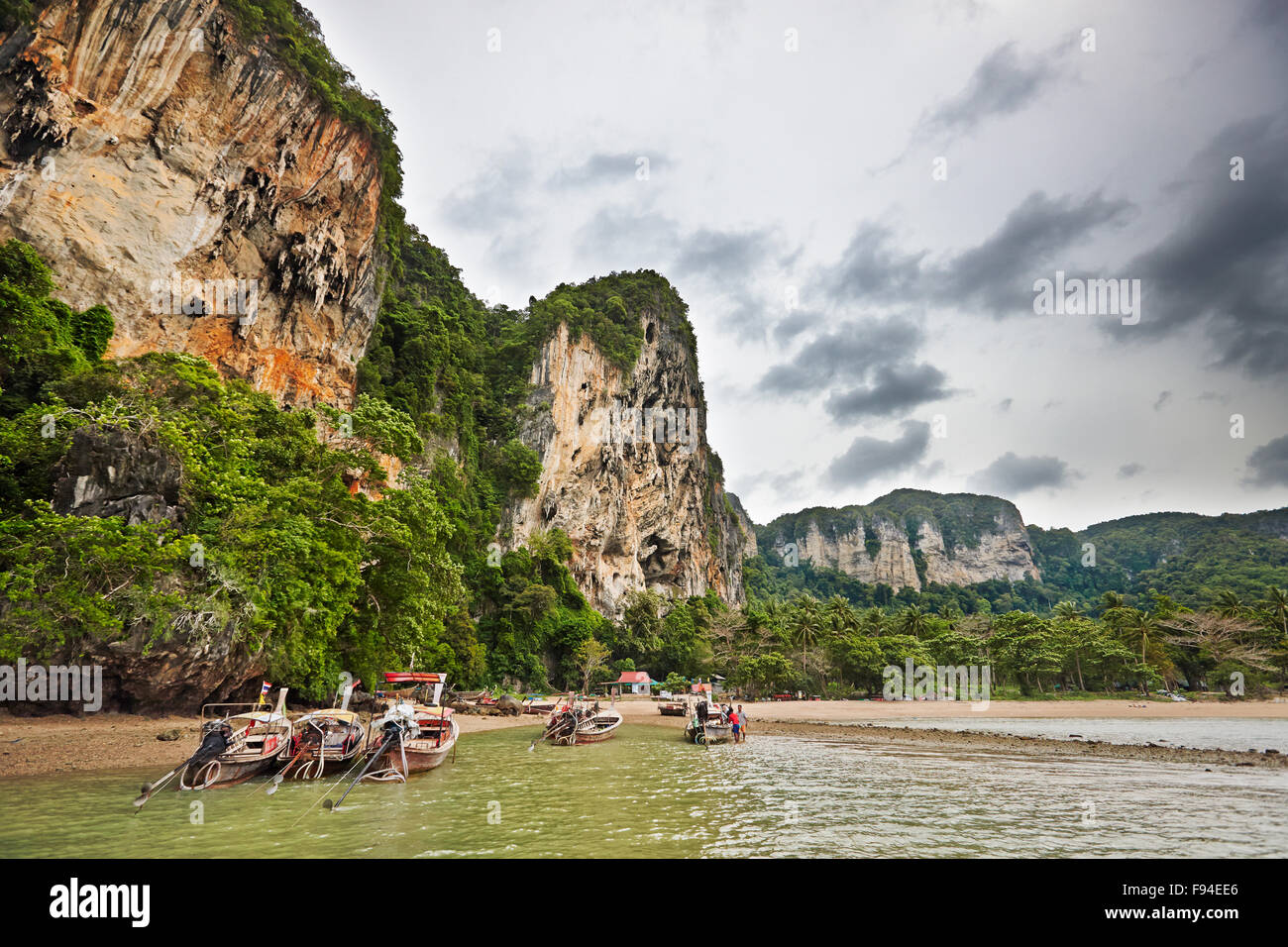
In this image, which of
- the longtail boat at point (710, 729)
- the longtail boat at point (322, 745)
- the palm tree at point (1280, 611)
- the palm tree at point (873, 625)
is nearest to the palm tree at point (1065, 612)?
the palm tree at point (1280, 611)

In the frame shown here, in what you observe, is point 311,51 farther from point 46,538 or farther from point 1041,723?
point 1041,723

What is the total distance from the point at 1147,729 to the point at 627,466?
48531 millimetres

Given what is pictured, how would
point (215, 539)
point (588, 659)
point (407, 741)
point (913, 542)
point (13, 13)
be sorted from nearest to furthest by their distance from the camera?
point (407, 741) < point (215, 539) < point (13, 13) < point (588, 659) < point (913, 542)

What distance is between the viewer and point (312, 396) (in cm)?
3055

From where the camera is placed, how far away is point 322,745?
12.8 meters

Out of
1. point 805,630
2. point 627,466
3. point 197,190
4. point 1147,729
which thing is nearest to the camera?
point 197,190

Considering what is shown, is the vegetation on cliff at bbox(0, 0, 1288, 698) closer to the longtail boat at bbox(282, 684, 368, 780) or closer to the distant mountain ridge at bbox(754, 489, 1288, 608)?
the longtail boat at bbox(282, 684, 368, 780)

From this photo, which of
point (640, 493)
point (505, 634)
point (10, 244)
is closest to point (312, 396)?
point (10, 244)

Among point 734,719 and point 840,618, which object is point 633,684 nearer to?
point 840,618

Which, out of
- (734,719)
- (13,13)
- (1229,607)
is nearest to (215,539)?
(734,719)

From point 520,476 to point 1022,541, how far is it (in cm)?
16794

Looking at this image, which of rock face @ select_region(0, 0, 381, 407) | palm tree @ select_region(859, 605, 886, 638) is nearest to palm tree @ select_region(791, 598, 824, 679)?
palm tree @ select_region(859, 605, 886, 638)

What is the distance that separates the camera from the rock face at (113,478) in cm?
1514

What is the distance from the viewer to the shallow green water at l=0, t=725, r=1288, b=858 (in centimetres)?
802
